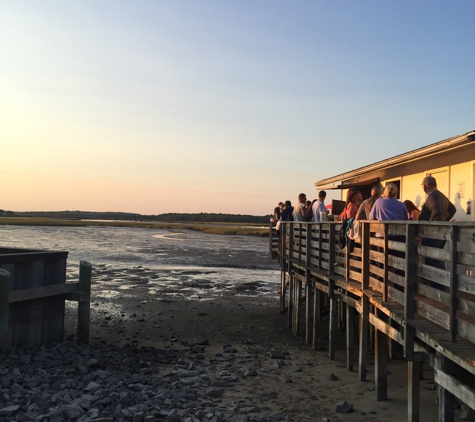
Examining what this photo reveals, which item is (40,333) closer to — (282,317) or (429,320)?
(429,320)

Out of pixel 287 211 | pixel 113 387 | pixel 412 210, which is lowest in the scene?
pixel 113 387

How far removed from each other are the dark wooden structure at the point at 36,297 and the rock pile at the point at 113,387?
324 mm

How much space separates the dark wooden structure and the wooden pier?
5.31 meters

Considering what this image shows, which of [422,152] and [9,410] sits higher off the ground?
[422,152]

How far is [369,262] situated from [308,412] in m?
2.60

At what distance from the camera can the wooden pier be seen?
5.02m

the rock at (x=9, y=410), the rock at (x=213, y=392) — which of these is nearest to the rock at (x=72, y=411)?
the rock at (x=9, y=410)

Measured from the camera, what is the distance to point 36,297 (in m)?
9.52

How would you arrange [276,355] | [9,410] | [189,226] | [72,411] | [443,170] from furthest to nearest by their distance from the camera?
[189,226], [276,355], [443,170], [72,411], [9,410]

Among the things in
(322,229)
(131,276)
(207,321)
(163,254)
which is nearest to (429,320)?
(322,229)

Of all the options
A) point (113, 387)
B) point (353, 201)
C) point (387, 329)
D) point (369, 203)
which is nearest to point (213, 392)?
point (113, 387)

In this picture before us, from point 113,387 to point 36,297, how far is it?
2.46m

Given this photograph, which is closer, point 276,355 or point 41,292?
point 41,292

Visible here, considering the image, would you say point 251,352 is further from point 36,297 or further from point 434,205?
point 434,205
